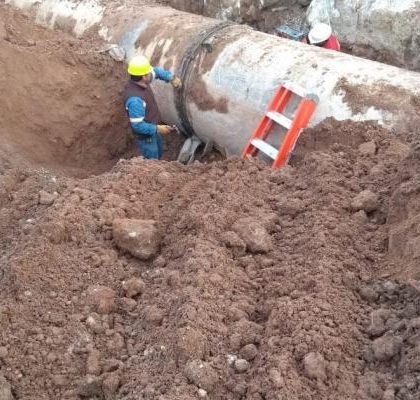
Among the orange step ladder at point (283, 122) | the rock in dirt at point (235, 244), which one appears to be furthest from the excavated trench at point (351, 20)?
the rock in dirt at point (235, 244)

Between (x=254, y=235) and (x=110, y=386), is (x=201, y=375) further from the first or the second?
(x=254, y=235)

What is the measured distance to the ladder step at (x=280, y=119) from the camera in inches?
203

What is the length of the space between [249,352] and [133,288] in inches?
40.4

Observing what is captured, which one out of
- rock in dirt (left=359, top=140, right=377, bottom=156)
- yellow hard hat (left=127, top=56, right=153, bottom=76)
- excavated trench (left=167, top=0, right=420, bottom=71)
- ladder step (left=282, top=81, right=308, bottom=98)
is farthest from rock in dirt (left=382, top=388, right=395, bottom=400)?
excavated trench (left=167, top=0, right=420, bottom=71)

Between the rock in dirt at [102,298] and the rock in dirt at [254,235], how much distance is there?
94 cm

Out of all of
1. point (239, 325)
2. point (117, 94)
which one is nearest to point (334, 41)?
point (117, 94)

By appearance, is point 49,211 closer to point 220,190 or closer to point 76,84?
point 220,190

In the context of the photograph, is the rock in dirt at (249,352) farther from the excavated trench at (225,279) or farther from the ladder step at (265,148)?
the ladder step at (265,148)

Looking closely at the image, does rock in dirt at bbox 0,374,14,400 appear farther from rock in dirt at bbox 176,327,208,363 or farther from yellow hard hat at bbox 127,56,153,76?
A: yellow hard hat at bbox 127,56,153,76

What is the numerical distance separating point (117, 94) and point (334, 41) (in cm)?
277

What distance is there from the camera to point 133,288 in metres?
3.79

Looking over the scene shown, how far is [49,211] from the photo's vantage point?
4465mm

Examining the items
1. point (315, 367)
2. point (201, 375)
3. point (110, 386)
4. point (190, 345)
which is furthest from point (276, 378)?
point (110, 386)

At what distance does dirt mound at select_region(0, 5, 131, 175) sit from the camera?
6.82 m
